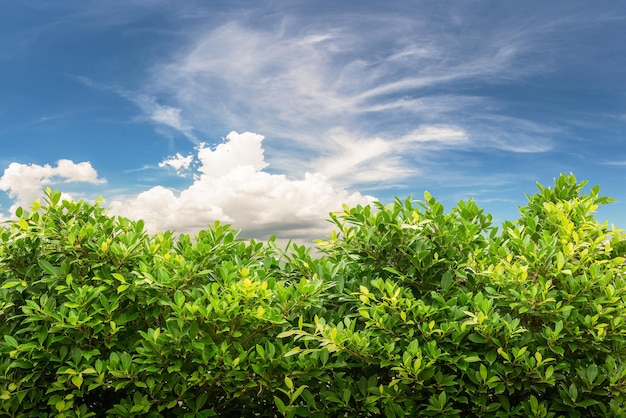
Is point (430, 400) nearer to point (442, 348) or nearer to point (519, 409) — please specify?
point (442, 348)

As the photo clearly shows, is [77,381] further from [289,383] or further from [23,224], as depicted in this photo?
[289,383]

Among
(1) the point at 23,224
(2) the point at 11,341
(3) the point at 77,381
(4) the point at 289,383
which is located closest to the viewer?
(4) the point at 289,383

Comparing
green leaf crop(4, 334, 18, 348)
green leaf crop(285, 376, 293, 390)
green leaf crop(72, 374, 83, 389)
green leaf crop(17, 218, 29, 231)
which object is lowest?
green leaf crop(72, 374, 83, 389)

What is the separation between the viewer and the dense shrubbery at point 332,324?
458 cm

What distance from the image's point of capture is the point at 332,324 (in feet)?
15.4

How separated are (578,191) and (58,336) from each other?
5480mm

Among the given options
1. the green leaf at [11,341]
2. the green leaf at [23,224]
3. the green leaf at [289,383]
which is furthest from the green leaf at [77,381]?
the green leaf at [289,383]

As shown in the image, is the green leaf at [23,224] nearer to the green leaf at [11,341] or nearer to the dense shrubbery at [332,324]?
the dense shrubbery at [332,324]

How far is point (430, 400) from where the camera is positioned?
457 centimetres

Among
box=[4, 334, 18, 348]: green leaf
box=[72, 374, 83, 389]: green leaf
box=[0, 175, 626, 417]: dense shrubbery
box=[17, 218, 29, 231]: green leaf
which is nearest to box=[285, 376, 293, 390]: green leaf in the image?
box=[0, 175, 626, 417]: dense shrubbery

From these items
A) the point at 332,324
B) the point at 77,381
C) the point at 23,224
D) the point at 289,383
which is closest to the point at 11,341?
the point at 77,381

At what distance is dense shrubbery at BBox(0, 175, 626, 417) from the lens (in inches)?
180

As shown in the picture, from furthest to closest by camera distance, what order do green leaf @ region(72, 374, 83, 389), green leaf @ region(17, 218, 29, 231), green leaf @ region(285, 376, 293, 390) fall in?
green leaf @ region(17, 218, 29, 231) < green leaf @ region(72, 374, 83, 389) < green leaf @ region(285, 376, 293, 390)

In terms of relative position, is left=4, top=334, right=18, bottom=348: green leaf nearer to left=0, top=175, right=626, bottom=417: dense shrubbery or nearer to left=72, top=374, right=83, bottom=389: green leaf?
left=0, top=175, right=626, bottom=417: dense shrubbery
